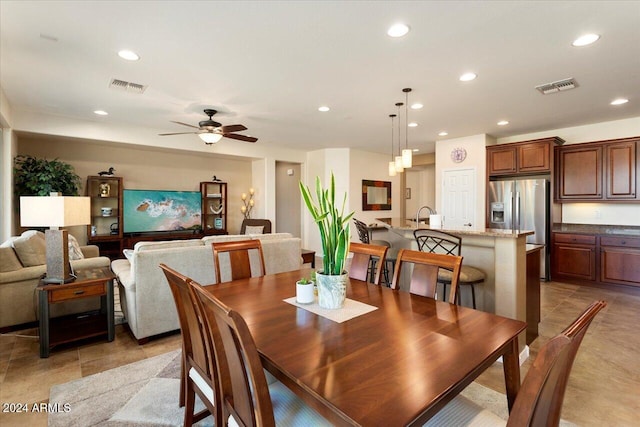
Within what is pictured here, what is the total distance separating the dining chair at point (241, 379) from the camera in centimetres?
93

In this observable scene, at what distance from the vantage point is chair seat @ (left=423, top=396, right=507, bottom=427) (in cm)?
113

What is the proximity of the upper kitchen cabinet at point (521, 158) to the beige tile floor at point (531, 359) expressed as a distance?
257 cm

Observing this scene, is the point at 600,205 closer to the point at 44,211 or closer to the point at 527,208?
the point at 527,208

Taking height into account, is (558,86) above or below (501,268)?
above

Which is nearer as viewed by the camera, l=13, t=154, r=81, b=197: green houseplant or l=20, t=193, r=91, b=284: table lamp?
l=20, t=193, r=91, b=284: table lamp

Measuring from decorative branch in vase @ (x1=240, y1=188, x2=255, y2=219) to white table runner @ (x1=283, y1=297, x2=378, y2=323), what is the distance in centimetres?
593

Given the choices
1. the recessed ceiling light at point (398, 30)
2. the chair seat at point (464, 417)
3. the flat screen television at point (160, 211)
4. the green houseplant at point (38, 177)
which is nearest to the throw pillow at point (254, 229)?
the flat screen television at point (160, 211)

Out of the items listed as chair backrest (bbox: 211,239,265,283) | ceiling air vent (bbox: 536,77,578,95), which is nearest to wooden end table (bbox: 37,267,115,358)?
chair backrest (bbox: 211,239,265,283)

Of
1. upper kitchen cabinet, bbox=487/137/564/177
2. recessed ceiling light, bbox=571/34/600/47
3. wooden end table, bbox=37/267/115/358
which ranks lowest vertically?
wooden end table, bbox=37/267/115/358

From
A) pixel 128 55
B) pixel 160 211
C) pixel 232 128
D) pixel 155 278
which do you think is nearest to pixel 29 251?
pixel 155 278

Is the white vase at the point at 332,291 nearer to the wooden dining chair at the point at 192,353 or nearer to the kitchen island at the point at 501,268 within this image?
the wooden dining chair at the point at 192,353

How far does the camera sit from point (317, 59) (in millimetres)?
2846

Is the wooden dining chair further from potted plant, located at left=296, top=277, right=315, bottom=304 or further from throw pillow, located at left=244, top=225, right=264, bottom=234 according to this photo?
throw pillow, located at left=244, top=225, right=264, bottom=234

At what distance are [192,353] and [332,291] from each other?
2.68 feet
